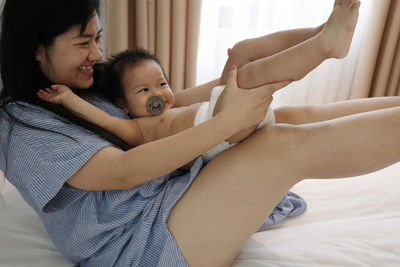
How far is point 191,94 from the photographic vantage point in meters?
1.35

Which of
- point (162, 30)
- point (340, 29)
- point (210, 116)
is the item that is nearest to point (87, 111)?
point (210, 116)

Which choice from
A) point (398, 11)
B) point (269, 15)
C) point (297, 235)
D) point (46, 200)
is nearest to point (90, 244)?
point (46, 200)

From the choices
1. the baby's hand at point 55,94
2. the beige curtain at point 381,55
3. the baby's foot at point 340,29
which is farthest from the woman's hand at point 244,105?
the beige curtain at point 381,55

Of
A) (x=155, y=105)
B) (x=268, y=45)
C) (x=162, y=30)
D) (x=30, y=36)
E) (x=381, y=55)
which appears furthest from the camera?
(x=381, y=55)

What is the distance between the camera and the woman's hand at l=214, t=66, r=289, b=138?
0.80m

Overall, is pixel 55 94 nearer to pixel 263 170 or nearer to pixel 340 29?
pixel 263 170

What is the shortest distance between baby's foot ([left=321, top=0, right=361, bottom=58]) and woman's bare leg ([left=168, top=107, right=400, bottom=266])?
178 mm

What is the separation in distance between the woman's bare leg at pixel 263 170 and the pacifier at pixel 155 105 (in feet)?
1.29

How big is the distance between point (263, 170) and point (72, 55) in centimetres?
61

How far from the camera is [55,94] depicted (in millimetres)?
939

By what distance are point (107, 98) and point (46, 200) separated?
49 cm

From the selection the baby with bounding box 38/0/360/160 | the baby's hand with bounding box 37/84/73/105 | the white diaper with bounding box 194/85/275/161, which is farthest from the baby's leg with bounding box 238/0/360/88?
the baby's hand with bounding box 37/84/73/105

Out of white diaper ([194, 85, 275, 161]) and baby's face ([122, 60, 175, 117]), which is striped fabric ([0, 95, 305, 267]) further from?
baby's face ([122, 60, 175, 117])

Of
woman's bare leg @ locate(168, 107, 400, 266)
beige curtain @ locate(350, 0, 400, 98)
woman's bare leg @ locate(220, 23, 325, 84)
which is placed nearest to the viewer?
woman's bare leg @ locate(168, 107, 400, 266)
